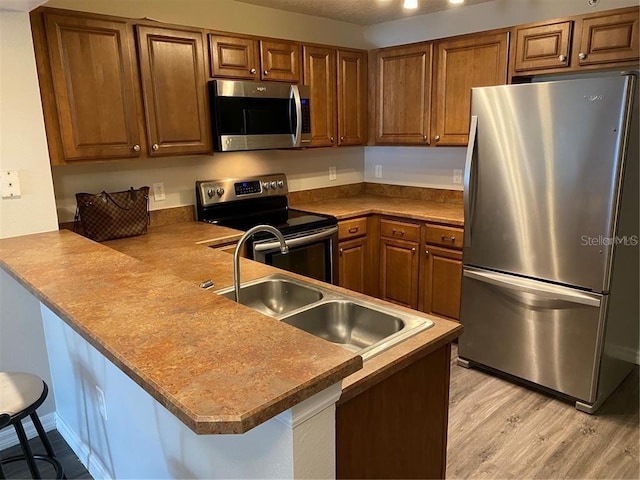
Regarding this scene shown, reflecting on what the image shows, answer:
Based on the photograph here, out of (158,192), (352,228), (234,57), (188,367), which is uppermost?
(234,57)

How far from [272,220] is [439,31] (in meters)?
1.95

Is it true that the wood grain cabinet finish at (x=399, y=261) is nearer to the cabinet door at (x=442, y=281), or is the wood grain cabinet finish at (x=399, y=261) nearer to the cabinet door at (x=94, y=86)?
the cabinet door at (x=442, y=281)

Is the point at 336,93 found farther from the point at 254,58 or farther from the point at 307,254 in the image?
the point at 307,254

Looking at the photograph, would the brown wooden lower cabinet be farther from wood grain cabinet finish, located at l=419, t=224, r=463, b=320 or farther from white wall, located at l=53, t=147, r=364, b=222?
white wall, located at l=53, t=147, r=364, b=222

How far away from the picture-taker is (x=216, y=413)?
2.49 ft

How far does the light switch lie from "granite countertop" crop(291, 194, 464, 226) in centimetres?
192

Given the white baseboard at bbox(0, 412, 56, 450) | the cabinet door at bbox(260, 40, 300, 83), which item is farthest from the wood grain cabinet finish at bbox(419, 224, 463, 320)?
the white baseboard at bbox(0, 412, 56, 450)

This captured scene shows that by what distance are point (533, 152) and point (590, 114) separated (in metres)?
0.32

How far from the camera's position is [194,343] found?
1016 millimetres

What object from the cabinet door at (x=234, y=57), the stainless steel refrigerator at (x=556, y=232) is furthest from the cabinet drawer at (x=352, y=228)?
the cabinet door at (x=234, y=57)

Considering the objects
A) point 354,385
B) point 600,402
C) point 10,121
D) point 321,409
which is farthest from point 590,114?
point 10,121

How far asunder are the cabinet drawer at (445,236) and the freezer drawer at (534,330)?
0.25m

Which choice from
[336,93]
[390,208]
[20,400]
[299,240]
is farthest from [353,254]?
[20,400]

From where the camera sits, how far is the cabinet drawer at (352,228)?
3.41 m
